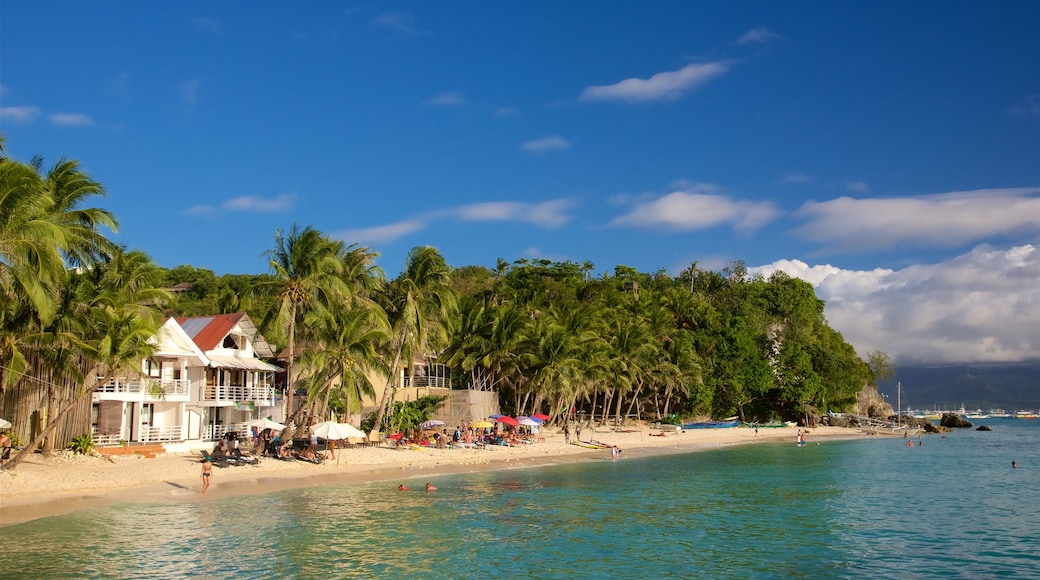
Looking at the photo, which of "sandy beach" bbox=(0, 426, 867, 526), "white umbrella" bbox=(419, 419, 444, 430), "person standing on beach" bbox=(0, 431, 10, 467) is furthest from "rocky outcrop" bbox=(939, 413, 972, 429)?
"person standing on beach" bbox=(0, 431, 10, 467)

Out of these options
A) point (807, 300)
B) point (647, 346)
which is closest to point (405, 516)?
point (647, 346)

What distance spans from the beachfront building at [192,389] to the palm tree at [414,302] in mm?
6369

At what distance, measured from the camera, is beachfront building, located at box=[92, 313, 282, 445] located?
33969mm

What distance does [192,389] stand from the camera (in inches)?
1494

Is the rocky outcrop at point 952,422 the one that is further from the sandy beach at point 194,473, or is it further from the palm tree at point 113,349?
the palm tree at point 113,349

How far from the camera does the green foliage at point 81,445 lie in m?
30.1

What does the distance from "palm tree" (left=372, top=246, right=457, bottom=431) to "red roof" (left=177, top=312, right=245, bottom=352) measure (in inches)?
312

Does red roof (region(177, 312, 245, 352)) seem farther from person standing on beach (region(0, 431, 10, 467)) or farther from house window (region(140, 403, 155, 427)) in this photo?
person standing on beach (region(0, 431, 10, 467))

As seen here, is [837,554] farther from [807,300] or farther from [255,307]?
[807,300]

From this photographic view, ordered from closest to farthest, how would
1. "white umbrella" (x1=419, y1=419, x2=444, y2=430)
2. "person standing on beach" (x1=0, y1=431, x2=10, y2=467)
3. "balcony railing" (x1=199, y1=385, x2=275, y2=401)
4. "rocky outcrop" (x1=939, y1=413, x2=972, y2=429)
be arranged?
"person standing on beach" (x1=0, y1=431, x2=10, y2=467)
"balcony railing" (x1=199, y1=385, x2=275, y2=401)
"white umbrella" (x1=419, y1=419, x2=444, y2=430)
"rocky outcrop" (x1=939, y1=413, x2=972, y2=429)

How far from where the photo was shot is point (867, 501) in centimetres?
2936

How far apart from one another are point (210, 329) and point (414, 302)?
10.5m

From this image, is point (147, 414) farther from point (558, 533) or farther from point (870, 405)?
point (870, 405)

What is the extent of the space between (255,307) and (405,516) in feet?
110
